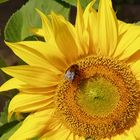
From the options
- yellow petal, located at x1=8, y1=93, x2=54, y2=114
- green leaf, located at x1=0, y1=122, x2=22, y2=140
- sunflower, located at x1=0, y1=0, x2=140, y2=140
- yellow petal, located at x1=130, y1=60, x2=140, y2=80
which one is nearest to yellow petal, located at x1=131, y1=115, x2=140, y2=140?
sunflower, located at x1=0, y1=0, x2=140, y2=140

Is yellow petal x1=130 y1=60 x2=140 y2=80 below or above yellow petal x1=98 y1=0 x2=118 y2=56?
below

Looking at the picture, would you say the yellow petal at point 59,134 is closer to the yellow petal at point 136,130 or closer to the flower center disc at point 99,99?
the flower center disc at point 99,99

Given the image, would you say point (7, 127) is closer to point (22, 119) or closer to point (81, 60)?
point (22, 119)

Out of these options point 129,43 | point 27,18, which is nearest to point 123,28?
point 129,43

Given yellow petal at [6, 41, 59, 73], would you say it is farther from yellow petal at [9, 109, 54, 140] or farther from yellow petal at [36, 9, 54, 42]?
yellow petal at [9, 109, 54, 140]

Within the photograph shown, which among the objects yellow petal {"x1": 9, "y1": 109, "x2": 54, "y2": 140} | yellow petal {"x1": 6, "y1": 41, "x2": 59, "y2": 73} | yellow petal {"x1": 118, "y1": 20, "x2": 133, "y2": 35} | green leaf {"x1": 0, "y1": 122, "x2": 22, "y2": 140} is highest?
yellow petal {"x1": 6, "y1": 41, "x2": 59, "y2": 73}

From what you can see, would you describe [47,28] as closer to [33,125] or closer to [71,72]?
[71,72]

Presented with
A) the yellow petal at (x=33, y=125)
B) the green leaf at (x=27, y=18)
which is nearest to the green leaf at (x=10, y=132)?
the yellow petal at (x=33, y=125)
